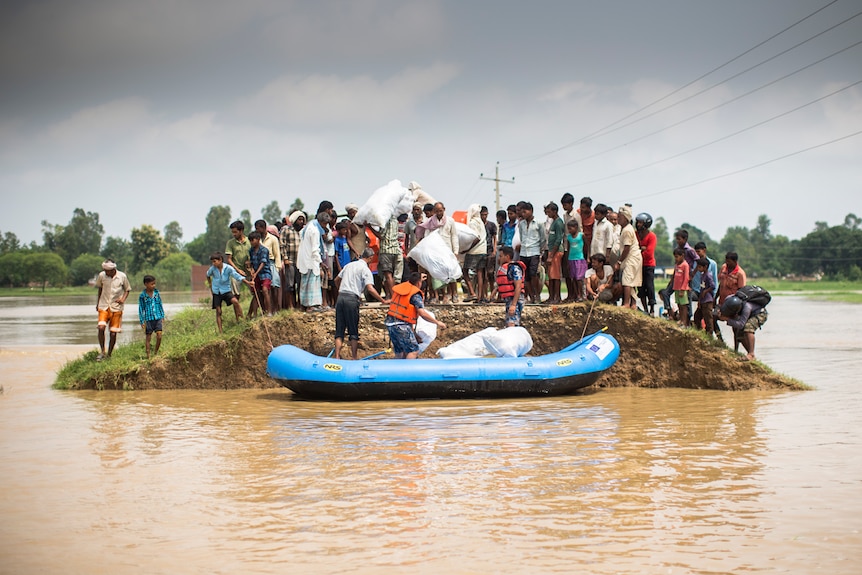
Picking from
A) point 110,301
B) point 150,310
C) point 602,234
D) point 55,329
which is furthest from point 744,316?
point 55,329

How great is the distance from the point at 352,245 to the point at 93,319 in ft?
71.2

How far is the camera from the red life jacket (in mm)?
11273

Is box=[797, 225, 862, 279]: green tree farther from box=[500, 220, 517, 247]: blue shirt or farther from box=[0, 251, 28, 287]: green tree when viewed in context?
box=[0, 251, 28, 287]: green tree

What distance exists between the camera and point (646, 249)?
38.1 feet

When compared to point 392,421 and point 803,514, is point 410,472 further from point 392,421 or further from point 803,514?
point 803,514

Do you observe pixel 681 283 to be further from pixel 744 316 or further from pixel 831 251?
pixel 831 251

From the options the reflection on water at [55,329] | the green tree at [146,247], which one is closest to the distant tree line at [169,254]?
the green tree at [146,247]

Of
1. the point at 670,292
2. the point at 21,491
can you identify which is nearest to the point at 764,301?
the point at 670,292

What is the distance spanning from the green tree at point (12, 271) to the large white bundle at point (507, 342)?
242 feet

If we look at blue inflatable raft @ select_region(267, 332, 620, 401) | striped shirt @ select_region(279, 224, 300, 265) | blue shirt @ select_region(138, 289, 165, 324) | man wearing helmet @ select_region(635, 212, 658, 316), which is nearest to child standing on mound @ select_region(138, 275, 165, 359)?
blue shirt @ select_region(138, 289, 165, 324)

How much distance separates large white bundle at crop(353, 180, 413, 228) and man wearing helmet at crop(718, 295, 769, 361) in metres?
4.62

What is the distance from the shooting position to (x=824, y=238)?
76438 mm

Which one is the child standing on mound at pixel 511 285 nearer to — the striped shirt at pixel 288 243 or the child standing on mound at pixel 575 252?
the child standing on mound at pixel 575 252

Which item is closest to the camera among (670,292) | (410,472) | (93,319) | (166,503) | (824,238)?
(166,503)
